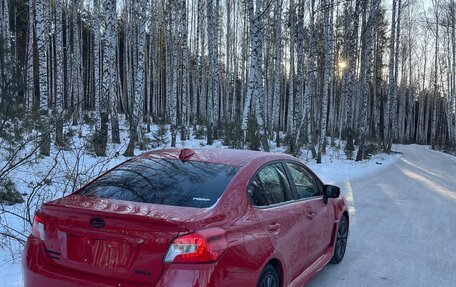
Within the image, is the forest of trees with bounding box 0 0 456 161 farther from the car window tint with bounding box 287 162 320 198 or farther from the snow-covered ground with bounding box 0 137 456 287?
the car window tint with bounding box 287 162 320 198

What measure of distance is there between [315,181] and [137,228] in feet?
9.24

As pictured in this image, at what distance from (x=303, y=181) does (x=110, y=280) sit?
8.64ft

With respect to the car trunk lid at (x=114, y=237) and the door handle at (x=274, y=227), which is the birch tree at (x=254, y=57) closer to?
the door handle at (x=274, y=227)

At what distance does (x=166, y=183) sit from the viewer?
3480 mm

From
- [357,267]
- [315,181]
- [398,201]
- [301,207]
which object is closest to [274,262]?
[301,207]

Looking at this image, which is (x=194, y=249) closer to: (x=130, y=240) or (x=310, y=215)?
(x=130, y=240)

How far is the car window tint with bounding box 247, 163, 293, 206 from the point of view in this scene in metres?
3.63

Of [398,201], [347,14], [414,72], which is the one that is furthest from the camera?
[414,72]

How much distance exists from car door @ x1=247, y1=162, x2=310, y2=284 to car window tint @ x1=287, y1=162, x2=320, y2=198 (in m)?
0.27

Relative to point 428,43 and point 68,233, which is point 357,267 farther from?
point 428,43

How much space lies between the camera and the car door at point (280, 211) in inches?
141

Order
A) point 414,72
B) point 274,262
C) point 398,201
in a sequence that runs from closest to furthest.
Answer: point 274,262, point 398,201, point 414,72

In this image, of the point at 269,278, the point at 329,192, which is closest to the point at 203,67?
the point at 329,192

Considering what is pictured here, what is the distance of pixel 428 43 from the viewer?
149 ft
